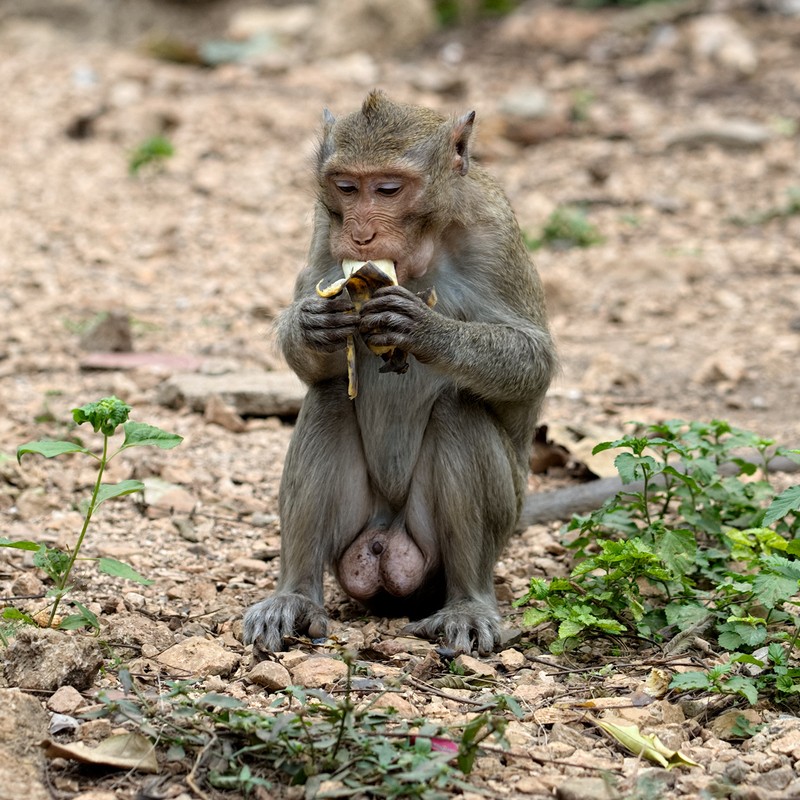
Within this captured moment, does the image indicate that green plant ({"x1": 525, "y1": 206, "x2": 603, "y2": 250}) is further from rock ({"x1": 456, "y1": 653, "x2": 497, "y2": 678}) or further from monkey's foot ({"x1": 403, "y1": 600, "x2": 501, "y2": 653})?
rock ({"x1": 456, "y1": 653, "x2": 497, "y2": 678})

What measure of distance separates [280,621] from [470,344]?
4.96ft

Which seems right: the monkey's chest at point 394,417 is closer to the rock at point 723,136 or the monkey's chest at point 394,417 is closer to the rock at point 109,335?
the rock at point 109,335

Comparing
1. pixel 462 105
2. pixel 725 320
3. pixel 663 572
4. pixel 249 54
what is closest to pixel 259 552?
pixel 663 572

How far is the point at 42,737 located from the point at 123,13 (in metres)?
18.6

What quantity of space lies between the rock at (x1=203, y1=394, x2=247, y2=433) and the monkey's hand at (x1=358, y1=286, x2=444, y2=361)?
280 centimetres

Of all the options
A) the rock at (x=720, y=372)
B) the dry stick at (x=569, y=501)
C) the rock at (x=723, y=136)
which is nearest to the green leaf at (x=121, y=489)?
the dry stick at (x=569, y=501)

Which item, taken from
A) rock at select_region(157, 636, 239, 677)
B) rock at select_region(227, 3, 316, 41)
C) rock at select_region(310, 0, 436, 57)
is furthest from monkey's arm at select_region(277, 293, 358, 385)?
rock at select_region(227, 3, 316, 41)

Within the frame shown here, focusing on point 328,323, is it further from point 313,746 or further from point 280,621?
point 313,746

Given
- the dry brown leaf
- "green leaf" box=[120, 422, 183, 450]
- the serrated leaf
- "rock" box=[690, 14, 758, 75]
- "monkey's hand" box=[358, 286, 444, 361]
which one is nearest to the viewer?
the dry brown leaf

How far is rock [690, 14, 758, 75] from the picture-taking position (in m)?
17.0

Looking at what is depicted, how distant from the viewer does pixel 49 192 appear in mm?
13586

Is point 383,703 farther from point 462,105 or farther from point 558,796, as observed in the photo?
point 462,105

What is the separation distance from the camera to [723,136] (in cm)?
1499

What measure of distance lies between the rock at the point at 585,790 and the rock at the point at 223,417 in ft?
15.4
